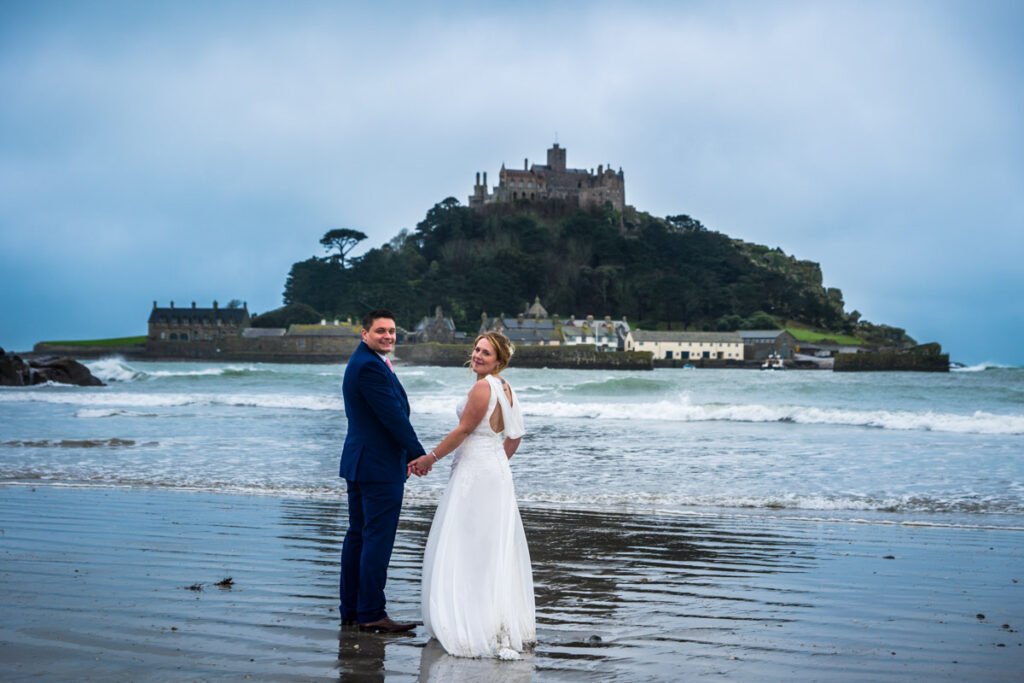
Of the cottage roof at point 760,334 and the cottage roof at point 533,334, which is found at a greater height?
the cottage roof at point 760,334

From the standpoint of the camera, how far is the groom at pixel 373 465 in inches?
157

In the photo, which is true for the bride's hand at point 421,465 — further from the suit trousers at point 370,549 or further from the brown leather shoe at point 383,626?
the brown leather shoe at point 383,626

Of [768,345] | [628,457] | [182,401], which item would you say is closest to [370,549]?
[628,457]

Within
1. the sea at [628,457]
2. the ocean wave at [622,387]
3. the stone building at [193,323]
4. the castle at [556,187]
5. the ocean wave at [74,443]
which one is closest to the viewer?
the sea at [628,457]

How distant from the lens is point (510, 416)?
3.94 metres

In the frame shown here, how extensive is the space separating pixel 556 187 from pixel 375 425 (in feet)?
376

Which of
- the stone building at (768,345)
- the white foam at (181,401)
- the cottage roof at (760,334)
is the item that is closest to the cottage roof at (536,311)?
the cottage roof at (760,334)

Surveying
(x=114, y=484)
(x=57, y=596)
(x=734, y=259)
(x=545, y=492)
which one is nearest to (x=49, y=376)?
(x=114, y=484)

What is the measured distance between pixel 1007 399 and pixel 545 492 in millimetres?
25711

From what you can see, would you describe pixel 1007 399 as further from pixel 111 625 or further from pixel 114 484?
pixel 111 625

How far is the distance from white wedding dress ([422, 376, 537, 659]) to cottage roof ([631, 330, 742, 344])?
81682mm

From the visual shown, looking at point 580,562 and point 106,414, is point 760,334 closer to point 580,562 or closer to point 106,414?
point 106,414

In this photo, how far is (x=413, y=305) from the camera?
95.5 m

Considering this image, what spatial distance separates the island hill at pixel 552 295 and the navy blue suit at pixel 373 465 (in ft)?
235
